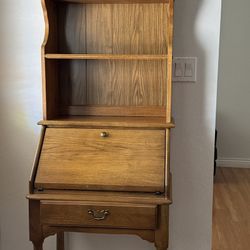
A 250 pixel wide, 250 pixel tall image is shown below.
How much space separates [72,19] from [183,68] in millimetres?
578

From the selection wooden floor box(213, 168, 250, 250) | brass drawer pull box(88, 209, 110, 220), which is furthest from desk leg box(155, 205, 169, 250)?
wooden floor box(213, 168, 250, 250)

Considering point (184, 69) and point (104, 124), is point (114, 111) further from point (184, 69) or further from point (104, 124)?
point (184, 69)

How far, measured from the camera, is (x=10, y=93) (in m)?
2.02

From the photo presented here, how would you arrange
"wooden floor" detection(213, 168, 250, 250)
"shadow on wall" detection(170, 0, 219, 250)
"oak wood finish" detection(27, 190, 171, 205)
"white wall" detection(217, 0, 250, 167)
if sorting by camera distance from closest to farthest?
"oak wood finish" detection(27, 190, 171, 205)
"shadow on wall" detection(170, 0, 219, 250)
"wooden floor" detection(213, 168, 250, 250)
"white wall" detection(217, 0, 250, 167)

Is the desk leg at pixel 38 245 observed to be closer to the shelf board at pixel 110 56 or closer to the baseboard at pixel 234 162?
the shelf board at pixel 110 56

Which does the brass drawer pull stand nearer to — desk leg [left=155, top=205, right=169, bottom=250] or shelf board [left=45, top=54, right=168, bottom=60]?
desk leg [left=155, top=205, right=169, bottom=250]

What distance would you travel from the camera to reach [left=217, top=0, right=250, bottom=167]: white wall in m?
4.39

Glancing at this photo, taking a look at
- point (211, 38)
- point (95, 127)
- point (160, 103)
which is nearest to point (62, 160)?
point (95, 127)

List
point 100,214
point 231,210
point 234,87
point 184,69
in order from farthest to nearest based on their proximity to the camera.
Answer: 1. point 234,87
2. point 231,210
3. point 184,69
4. point 100,214

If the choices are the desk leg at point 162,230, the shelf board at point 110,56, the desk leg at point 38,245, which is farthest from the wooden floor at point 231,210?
the shelf board at point 110,56

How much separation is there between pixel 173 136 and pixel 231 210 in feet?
5.24

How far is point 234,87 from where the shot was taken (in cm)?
452

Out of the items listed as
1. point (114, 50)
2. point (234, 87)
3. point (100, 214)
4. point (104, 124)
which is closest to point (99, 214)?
point (100, 214)

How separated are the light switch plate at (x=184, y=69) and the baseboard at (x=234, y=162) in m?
2.95
